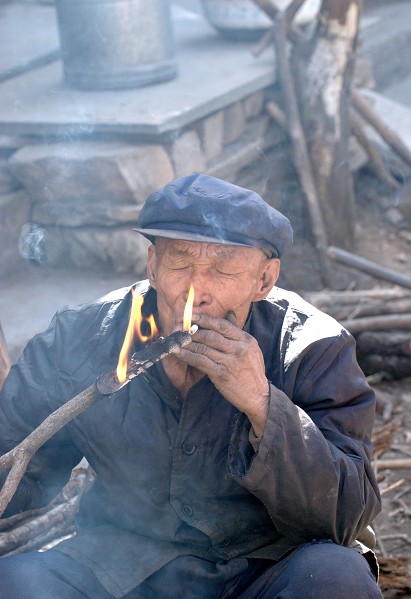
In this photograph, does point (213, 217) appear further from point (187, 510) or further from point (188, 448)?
point (187, 510)

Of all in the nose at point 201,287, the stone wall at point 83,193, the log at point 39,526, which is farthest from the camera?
the stone wall at point 83,193

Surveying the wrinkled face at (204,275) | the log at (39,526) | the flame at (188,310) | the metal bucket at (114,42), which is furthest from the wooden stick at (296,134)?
the flame at (188,310)

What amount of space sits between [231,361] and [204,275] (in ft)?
1.09

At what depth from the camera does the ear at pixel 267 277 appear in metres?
2.47

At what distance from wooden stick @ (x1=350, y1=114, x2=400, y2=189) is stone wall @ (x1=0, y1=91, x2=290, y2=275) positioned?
6.73ft

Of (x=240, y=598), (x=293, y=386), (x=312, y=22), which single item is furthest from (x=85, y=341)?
(x=312, y=22)

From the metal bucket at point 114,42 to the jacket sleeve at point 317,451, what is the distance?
3.62 metres

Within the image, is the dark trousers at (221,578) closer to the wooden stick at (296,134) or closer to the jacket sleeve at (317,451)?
the jacket sleeve at (317,451)

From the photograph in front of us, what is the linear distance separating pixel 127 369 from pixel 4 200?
328 cm

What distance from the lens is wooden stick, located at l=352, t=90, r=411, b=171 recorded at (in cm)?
706

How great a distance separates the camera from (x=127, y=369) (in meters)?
2.04

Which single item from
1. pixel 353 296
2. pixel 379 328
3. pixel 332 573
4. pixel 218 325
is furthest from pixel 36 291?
pixel 332 573

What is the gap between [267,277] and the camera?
2490mm

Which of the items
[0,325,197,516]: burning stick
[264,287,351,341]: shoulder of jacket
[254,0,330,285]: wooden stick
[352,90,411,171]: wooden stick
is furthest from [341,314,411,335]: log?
[0,325,197,516]: burning stick
